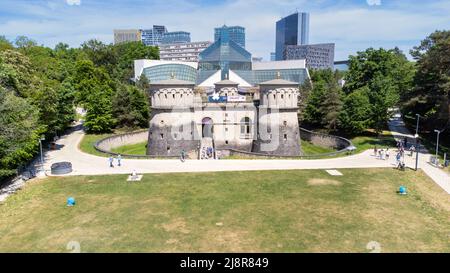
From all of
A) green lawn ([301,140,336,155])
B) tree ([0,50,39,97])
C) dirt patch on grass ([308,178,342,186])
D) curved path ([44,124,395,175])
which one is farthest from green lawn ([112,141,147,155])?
dirt patch on grass ([308,178,342,186])

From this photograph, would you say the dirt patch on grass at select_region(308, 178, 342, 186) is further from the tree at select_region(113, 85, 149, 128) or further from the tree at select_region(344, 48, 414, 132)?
the tree at select_region(113, 85, 149, 128)

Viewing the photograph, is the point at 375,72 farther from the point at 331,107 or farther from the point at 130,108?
the point at 130,108

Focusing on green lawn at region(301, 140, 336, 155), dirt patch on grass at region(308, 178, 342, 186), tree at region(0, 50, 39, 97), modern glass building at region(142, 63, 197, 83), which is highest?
modern glass building at region(142, 63, 197, 83)

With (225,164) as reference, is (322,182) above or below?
below

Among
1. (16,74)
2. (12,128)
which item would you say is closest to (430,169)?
(12,128)
